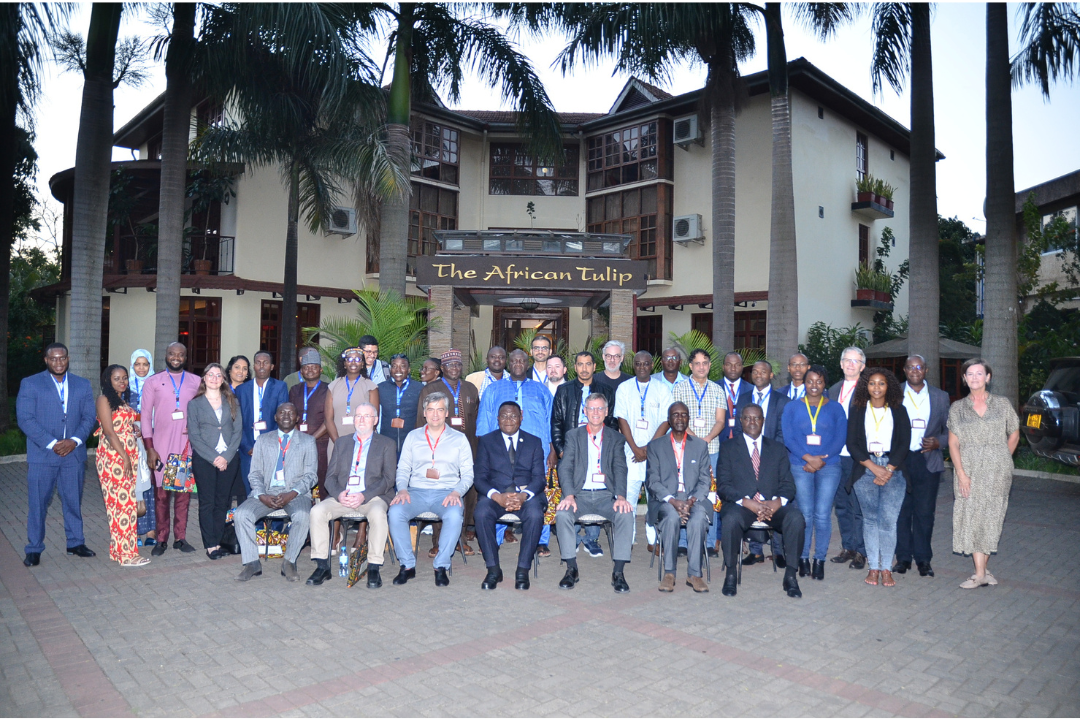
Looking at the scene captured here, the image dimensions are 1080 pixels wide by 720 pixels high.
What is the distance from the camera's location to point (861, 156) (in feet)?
80.3

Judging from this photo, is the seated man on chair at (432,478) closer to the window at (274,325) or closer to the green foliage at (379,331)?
the green foliage at (379,331)

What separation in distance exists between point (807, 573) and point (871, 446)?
1281 mm

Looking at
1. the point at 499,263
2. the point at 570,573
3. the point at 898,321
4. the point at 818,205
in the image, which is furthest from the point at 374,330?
the point at 898,321

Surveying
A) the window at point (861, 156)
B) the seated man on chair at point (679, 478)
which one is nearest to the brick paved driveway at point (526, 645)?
the seated man on chair at point (679, 478)

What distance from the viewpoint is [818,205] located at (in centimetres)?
2219

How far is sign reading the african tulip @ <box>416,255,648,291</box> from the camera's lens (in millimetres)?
11648

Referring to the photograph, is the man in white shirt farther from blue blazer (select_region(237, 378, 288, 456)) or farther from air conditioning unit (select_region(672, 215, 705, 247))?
air conditioning unit (select_region(672, 215, 705, 247))

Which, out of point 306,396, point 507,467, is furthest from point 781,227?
point 306,396

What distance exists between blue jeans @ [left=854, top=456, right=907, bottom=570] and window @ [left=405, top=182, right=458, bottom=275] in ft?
62.7

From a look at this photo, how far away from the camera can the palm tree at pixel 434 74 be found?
14.0 m

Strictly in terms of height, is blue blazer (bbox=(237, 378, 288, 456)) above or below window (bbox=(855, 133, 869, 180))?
below

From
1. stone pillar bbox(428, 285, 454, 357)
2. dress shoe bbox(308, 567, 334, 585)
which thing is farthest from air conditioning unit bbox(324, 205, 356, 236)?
dress shoe bbox(308, 567, 334, 585)

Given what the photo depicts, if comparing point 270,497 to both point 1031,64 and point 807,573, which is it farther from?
point 1031,64

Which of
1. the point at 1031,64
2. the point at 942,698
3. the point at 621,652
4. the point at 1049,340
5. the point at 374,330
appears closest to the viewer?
the point at 942,698
